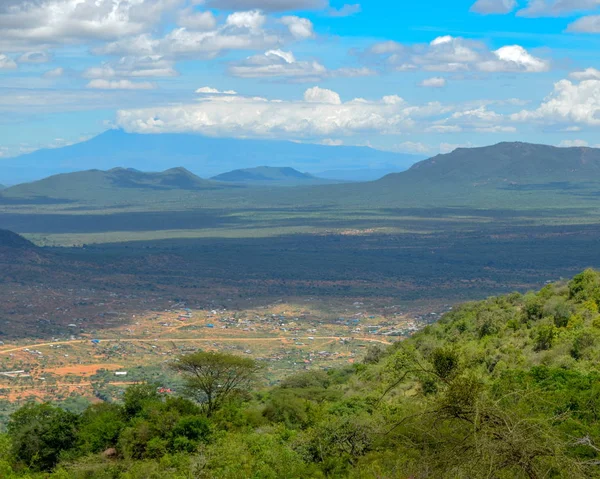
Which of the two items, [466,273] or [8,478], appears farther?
[466,273]

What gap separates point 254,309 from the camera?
81.6m

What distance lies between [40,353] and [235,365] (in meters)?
37.0

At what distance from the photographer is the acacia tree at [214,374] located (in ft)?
84.7

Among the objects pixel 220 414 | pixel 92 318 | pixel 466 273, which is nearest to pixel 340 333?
pixel 92 318

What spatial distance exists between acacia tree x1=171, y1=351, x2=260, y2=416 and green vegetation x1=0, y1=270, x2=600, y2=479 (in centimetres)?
9

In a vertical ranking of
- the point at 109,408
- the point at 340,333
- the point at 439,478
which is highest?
the point at 439,478

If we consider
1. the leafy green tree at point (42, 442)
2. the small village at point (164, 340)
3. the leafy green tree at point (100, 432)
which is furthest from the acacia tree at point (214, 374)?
the small village at point (164, 340)

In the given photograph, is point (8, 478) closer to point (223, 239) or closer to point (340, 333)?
point (340, 333)

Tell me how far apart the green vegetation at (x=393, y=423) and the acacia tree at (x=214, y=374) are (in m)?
0.09

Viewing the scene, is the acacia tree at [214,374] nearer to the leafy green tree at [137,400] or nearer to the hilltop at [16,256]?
the leafy green tree at [137,400]

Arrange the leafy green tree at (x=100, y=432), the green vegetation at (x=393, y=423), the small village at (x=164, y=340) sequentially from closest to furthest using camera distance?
the green vegetation at (x=393, y=423) → the leafy green tree at (x=100, y=432) → the small village at (x=164, y=340)

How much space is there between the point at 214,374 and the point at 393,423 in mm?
13139

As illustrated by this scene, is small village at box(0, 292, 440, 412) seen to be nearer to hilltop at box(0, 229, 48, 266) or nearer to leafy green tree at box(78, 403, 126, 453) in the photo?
hilltop at box(0, 229, 48, 266)

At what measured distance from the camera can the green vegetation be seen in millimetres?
7945
